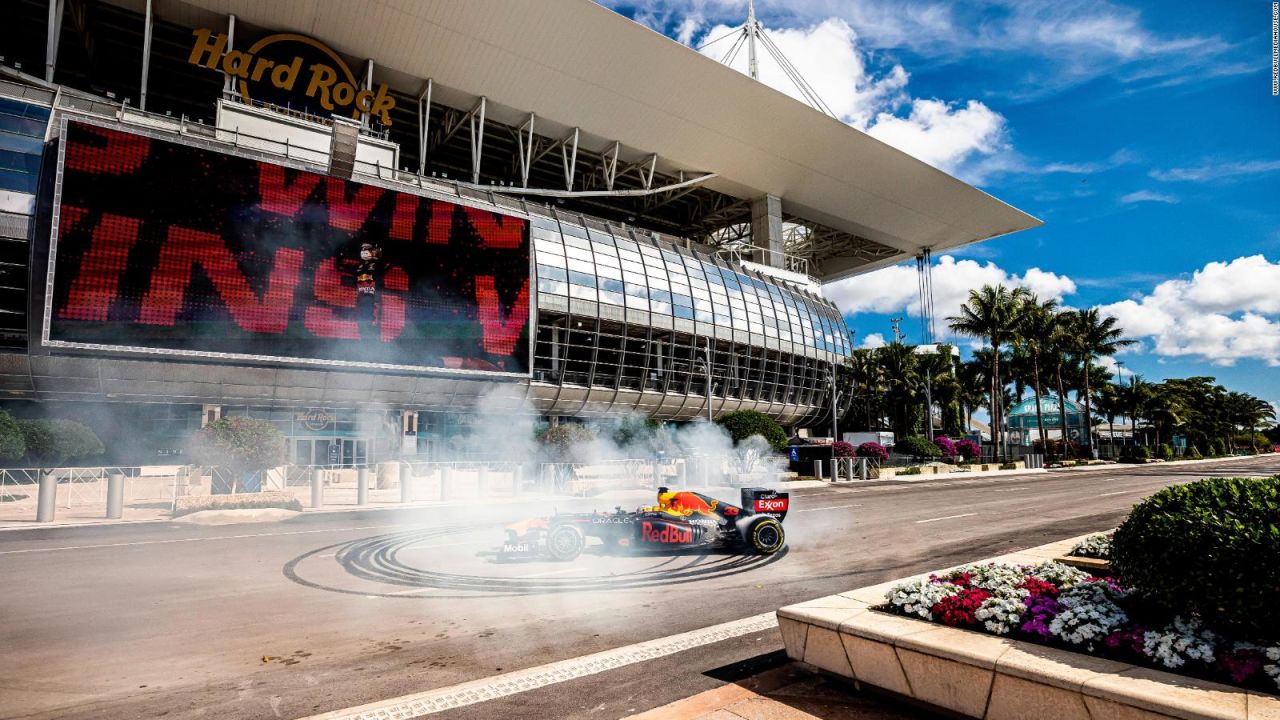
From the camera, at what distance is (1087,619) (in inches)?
201

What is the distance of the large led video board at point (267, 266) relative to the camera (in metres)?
25.2

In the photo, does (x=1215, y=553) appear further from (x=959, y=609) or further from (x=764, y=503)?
(x=764, y=503)

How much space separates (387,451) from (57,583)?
28.1 meters

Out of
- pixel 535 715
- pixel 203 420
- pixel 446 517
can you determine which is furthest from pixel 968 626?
pixel 203 420

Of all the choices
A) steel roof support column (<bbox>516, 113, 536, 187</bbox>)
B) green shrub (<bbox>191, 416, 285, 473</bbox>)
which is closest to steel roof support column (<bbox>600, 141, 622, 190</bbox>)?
steel roof support column (<bbox>516, 113, 536, 187</bbox>)

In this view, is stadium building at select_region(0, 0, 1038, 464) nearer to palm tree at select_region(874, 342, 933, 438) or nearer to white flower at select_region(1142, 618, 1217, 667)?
palm tree at select_region(874, 342, 933, 438)

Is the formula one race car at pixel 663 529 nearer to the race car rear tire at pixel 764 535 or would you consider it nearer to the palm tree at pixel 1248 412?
the race car rear tire at pixel 764 535

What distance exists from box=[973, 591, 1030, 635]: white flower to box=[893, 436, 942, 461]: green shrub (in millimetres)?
49963

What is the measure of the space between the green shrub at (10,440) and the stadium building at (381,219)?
3.18 metres

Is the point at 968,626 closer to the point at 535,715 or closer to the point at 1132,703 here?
the point at 1132,703

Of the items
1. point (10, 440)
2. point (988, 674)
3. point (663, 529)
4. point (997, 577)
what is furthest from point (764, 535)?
point (10, 440)

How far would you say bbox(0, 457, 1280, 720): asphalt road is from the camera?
232 inches

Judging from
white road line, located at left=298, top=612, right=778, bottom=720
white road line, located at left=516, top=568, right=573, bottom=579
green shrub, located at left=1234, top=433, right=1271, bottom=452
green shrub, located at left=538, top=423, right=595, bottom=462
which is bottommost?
green shrub, located at left=1234, top=433, right=1271, bottom=452

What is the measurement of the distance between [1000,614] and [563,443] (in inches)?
1045
